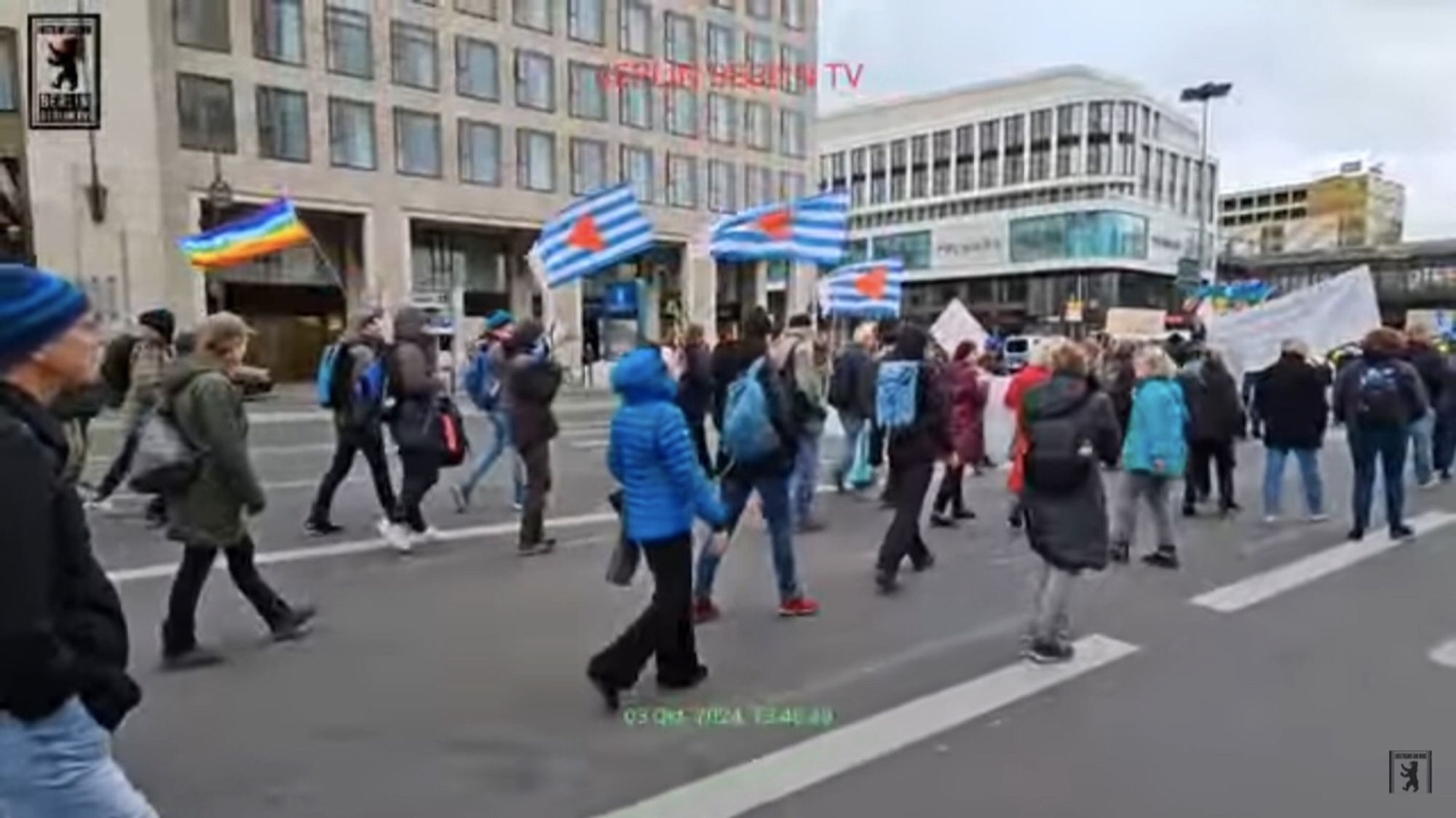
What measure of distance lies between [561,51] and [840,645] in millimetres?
40979

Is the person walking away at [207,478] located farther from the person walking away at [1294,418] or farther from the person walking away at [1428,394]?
the person walking away at [1428,394]

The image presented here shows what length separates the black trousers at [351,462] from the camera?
7.86 meters

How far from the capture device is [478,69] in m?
40.0

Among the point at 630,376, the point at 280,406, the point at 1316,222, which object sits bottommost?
the point at 280,406

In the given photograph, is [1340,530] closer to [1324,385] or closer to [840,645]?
[1324,385]

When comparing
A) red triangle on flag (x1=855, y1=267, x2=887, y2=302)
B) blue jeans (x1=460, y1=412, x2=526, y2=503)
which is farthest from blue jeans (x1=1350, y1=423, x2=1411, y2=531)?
red triangle on flag (x1=855, y1=267, x2=887, y2=302)

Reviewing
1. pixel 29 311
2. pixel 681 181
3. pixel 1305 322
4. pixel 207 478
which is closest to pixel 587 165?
pixel 681 181

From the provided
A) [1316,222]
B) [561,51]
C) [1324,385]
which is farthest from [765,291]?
[1316,222]

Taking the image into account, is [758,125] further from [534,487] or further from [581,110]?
[534,487]

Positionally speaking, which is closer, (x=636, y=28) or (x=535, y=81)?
(x=535, y=81)

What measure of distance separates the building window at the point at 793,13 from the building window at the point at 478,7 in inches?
665

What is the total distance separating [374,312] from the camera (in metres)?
8.36

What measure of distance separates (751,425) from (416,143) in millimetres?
35984

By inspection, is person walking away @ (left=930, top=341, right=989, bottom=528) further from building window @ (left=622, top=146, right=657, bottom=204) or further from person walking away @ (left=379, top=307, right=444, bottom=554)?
building window @ (left=622, top=146, right=657, bottom=204)
